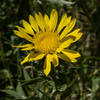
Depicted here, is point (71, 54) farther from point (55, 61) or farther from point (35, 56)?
point (35, 56)

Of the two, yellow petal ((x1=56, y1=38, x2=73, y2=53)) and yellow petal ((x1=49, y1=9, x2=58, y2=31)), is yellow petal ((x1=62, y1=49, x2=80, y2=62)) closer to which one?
yellow petal ((x1=56, y1=38, x2=73, y2=53))

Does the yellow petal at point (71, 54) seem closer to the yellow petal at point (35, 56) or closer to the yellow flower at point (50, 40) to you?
the yellow flower at point (50, 40)

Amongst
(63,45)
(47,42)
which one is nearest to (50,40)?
(47,42)

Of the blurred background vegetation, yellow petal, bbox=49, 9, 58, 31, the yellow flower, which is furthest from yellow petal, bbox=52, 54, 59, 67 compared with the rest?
yellow petal, bbox=49, 9, 58, 31

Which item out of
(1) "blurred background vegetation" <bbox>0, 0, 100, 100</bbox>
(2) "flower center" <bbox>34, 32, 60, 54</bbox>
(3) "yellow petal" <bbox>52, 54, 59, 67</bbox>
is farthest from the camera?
(1) "blurred background vegetation" <bbox>0, 0, 100, 100</bbox>

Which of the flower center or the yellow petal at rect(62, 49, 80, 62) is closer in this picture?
the yellow petal at rect(62, 49, 80, 62)

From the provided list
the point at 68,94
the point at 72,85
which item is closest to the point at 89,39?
the point at 72,85
